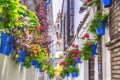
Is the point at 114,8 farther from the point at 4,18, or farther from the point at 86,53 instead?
the point at 86,53

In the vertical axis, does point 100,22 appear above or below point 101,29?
above

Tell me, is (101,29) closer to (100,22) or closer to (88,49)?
(100,22)

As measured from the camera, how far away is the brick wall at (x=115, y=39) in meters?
6.07

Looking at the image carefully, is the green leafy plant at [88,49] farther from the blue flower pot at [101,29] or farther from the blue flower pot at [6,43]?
the blue flower pot at [6,43]

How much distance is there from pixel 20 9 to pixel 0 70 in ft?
8.06

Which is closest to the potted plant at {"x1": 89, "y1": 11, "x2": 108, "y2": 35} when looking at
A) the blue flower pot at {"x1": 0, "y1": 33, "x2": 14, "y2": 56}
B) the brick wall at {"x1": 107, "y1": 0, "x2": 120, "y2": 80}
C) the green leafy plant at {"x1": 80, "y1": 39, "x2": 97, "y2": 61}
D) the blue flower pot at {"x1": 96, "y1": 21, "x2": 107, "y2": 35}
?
the blue flower pot at {"x1": 96, "y1": 21, "x2": 107, "y2": 35}

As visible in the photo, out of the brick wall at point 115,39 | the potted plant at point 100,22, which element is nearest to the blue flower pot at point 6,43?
the brick wall at point 115,39

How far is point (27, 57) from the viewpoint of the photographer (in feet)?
27.5

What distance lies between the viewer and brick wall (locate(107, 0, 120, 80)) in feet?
19.9

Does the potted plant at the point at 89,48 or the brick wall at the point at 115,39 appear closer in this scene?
the brick wall at the point at 115,39

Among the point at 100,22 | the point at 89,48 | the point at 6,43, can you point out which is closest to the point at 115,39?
the point at 100,22

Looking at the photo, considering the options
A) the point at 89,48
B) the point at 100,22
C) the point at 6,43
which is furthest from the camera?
the point at 89,48

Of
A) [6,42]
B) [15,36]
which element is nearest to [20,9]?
[15,36]

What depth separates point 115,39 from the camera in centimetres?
601
